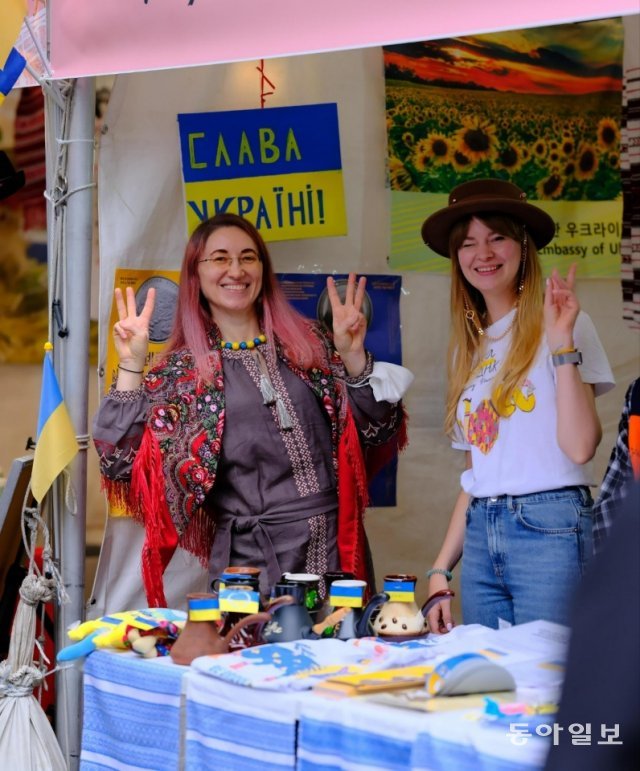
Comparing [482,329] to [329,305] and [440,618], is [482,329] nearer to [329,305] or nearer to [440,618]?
[440,618]

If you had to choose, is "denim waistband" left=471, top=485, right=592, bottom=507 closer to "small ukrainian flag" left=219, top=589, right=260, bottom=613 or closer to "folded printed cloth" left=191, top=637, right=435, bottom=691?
"folded printed cloth" left=191, top=637, right=435, bottom=691

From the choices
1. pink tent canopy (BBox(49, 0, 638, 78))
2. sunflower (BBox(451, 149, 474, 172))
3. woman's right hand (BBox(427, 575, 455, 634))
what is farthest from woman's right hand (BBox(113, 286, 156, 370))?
sunflower (BBox(451, 149, 474, 172))

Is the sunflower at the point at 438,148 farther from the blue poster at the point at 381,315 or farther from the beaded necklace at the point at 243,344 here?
the beaded necklace at the point at 243,344

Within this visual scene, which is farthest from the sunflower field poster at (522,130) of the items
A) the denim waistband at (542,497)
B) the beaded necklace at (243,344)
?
the denim waistband at (542,497)

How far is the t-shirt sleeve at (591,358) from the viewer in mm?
2877

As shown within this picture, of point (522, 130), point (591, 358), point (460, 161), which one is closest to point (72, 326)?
point (591, 358)

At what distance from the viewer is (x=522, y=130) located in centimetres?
414

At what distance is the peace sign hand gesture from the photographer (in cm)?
331

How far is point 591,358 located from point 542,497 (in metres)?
0.38

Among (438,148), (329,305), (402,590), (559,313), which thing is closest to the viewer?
(402,590)

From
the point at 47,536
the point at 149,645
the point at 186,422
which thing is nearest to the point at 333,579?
the point at 149,645

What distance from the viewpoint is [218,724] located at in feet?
6.99

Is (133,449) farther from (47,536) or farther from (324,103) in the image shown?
(324,103)

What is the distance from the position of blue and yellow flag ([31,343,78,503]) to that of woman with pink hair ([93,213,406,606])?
0.09m
